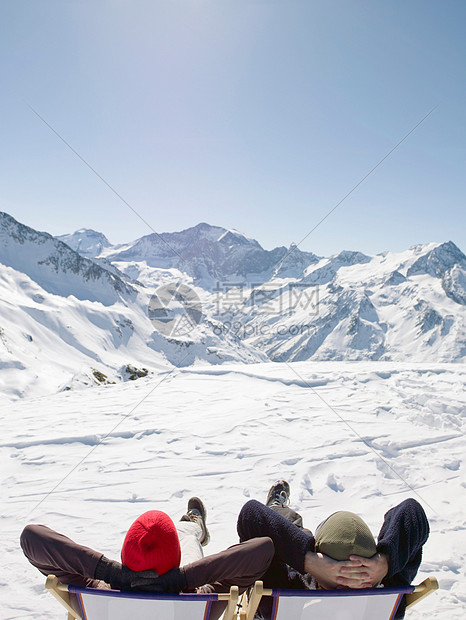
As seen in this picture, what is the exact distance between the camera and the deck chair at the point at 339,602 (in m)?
1.85

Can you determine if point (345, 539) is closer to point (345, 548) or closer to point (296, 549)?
point (345, 548)

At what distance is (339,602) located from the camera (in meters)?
1.91

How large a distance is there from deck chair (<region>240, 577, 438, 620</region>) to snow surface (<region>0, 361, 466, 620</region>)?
1419 mm

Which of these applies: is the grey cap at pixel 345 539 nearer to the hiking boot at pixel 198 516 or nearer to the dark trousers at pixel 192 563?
the dark trousers at pixel 192 563

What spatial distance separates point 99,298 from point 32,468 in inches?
6246

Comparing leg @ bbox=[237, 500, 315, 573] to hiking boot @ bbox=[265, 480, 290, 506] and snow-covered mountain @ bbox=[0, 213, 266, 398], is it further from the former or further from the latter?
snow-covered mountain @ bbox=[0, 213, 266, 398]

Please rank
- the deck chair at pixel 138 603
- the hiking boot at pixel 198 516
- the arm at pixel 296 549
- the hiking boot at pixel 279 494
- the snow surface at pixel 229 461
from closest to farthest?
the deck chair at pixel 138 603, the arm at pixel 296 549, the hiking boot at pixel 198 516, the snow surface at pixel 229 461, the hiking boot at pixel 279 494

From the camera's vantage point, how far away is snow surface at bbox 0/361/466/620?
3.80 meters

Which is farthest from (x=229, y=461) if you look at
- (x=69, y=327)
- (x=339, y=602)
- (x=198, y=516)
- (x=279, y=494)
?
(x=69, y=327)

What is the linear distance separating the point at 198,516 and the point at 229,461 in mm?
1849

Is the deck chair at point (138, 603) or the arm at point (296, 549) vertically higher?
the arm at point (296, 549)

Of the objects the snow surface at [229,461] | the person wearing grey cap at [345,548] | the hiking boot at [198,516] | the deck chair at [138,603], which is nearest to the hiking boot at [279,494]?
the snow surface at [229,461]

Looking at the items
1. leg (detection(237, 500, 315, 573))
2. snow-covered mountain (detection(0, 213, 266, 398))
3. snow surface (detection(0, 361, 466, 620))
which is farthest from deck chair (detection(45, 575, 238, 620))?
snow-covered mountain (detection(0, 213, 266, 398))

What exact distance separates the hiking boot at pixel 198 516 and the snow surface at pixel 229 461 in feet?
0.40
